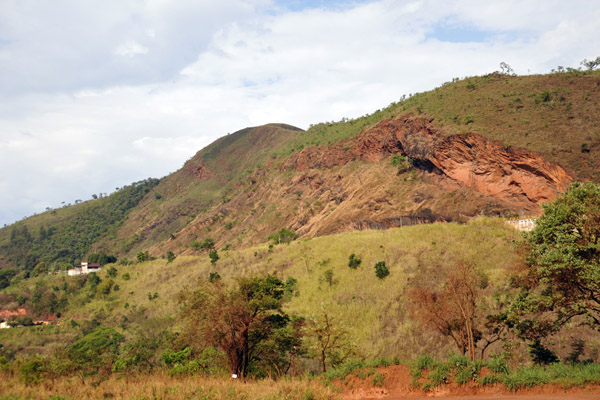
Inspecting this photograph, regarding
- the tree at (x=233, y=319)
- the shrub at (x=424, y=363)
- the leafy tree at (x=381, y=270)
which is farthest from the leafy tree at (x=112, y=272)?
the shrub at (x=424, y=363)

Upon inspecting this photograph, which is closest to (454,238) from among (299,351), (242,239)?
(299,351)

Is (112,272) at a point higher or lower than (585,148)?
lower

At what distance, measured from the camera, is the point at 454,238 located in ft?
124

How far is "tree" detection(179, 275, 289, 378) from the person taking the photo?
17.2 metres

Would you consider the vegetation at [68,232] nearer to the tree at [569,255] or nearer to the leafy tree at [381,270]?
the leafy tree at [381,270]

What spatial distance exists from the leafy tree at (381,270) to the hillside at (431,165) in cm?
1276

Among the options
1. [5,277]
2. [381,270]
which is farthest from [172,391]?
[5,277]

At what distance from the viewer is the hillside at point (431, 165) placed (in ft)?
143

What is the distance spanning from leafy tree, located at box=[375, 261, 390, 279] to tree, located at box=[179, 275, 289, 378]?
18466mm

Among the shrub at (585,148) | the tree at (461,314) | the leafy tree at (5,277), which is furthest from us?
the leafy tree at (5,277)

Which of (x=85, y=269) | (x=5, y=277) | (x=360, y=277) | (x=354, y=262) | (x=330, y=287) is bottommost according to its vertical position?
(x=330, y=287)

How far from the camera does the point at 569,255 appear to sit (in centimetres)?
1307

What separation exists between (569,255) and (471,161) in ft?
122

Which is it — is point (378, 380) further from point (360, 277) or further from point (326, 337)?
point (360, 277)
